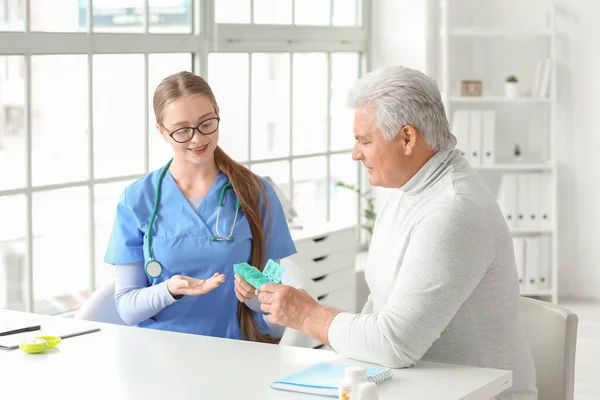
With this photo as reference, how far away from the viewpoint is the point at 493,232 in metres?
2.19

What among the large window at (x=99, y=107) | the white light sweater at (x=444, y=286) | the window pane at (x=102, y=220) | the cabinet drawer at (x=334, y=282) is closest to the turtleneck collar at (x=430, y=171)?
the white light sweater at (x=444, y=286)

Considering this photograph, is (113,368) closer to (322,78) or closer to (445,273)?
(445,273)

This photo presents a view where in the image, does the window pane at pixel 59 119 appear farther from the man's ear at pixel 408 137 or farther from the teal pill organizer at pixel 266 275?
the man's ear at pixel 408 137

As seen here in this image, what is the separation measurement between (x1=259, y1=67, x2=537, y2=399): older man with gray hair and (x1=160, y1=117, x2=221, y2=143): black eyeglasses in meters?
0.71

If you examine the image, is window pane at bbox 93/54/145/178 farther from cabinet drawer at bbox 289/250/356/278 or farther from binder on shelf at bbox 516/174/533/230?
binder on shelf at bbox 516/174/533/230

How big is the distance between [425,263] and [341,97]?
160 inches

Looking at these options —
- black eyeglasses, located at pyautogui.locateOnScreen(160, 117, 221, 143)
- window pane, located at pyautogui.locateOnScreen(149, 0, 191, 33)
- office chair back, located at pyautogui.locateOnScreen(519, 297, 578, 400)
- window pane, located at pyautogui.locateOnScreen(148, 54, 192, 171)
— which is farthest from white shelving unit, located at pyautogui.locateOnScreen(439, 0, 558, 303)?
office chair back, located at pyautogui.locateOnScreen(519, 297, 578, 400)

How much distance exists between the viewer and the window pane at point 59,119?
12.7 feet

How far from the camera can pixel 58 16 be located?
391cm

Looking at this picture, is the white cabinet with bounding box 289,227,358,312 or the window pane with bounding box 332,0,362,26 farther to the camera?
the window pane with bounding box 332,0,362,26

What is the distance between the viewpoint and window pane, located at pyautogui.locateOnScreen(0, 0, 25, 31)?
366cm

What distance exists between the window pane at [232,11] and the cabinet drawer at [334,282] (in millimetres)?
1322

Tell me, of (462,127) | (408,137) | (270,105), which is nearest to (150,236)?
(408,137)

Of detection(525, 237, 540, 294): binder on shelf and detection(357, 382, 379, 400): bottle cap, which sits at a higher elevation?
detection(357, 382, 379, 400): bottle cap
